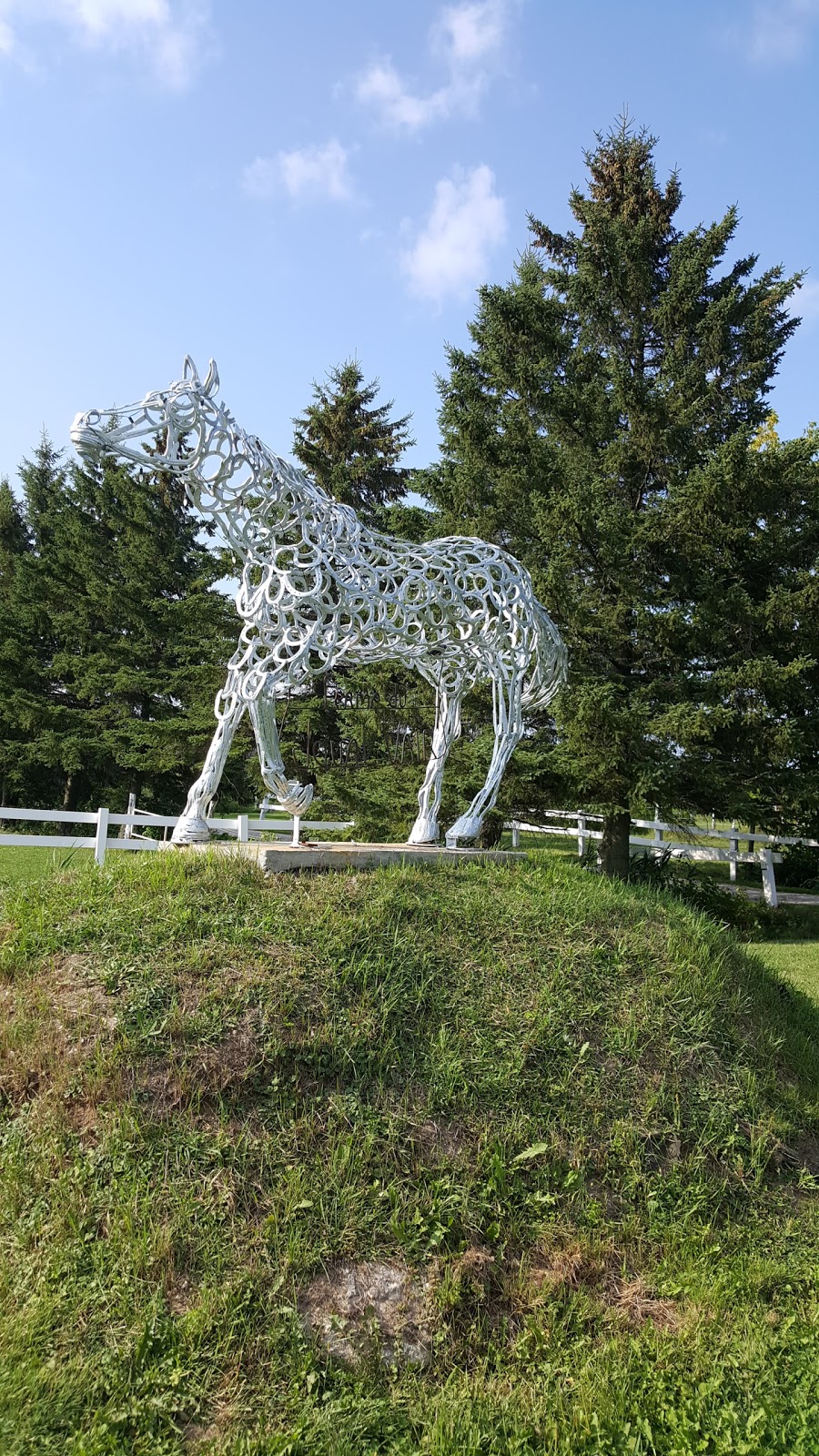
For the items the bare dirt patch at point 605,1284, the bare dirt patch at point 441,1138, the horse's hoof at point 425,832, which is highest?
the horse's hoof at point 425,832

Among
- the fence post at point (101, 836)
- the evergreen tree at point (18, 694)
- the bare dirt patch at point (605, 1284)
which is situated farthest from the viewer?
the evergreen tree at point (18, 694)

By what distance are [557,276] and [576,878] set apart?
10.2 meters

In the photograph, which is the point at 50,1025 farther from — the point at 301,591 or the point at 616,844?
the point at 616,844

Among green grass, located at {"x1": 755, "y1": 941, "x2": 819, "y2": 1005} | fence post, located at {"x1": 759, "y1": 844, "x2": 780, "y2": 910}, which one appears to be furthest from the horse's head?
fence post, located at {"x1": 759, "y1": 844, "x2": 780, "y2": 910}

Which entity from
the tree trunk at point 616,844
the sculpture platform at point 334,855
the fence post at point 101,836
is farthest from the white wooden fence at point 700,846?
the fence post at point 101,836

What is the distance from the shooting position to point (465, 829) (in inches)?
260

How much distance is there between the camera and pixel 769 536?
Result: 33.9 feet

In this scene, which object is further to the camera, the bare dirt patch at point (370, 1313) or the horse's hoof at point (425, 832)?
the horse's hoof at point (425, 832)

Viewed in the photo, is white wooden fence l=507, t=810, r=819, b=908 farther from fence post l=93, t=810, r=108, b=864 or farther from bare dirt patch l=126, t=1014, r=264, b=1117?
bare dirt patch l=126, t=1014, r=264, b=1117

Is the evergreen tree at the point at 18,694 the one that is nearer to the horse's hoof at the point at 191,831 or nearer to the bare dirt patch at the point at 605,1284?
the horse's hoof at the point at 191,831

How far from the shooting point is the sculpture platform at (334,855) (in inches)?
205

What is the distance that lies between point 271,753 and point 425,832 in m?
1.65

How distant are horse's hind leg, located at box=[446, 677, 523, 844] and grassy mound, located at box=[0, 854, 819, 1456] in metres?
1.52

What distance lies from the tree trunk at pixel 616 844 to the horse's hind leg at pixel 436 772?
181 inches
